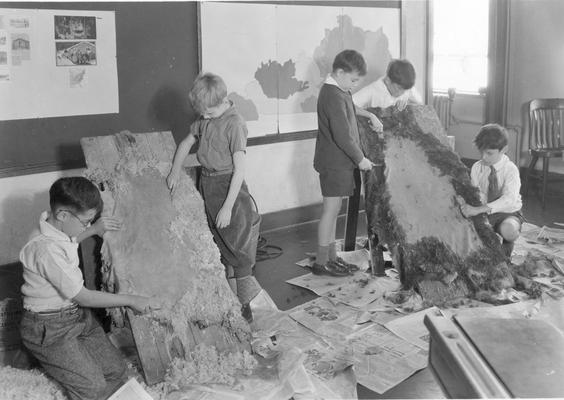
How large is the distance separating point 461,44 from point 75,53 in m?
4.95

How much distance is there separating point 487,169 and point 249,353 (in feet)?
6.76

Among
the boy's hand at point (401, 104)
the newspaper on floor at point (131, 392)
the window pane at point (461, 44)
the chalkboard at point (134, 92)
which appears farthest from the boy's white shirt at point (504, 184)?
the window pane at point (461, 44)

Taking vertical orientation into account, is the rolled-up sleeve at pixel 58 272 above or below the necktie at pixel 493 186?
below

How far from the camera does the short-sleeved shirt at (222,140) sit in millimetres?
3186

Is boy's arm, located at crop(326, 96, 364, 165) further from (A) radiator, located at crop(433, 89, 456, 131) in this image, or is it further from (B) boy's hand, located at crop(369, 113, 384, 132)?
(A) radiator, located at crop(433, 89, 456, 131)

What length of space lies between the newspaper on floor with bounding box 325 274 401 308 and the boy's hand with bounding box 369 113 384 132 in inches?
37.4

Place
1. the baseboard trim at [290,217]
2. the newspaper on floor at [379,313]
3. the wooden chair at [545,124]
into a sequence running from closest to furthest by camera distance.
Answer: the newspaper on floor at [379,313]
the baseboard trim at [290,217]
the wooden chair at [545,124]

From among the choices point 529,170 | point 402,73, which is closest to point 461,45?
point 529,170

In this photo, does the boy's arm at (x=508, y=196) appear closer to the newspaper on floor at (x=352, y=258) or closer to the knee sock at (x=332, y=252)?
the newspaper on floor at (x=352, y=258)

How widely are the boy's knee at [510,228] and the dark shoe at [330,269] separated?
101 cm

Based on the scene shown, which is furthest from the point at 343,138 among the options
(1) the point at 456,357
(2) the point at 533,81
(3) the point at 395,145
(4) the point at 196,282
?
(2) the point at 533,81

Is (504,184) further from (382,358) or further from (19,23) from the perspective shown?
(19,23)

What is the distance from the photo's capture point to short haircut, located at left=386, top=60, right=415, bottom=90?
4.06 metres

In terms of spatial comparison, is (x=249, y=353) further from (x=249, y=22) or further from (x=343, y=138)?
(x=249, y=22)
